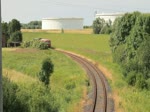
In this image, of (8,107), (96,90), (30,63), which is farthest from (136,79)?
(8,107)

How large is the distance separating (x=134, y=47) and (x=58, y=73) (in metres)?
10.8

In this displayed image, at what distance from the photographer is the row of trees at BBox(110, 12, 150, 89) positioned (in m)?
39.3

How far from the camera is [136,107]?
87.2 ft

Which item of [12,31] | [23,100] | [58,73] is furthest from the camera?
[12,31]

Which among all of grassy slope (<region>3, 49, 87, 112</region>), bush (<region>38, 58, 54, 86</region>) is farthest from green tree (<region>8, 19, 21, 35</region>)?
bush (<region>38, 58, 54, 86</region>)

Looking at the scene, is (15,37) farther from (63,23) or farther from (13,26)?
(63,23)

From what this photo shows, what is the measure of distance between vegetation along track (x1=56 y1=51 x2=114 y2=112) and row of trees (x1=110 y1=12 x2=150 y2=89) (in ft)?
9.63

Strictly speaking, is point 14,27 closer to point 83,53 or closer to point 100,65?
point 83,53

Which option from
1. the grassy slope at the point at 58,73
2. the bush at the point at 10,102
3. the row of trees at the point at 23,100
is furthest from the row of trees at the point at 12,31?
the bush at the point at 10,102

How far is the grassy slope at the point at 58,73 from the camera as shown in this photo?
1120 inches

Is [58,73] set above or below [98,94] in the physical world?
below

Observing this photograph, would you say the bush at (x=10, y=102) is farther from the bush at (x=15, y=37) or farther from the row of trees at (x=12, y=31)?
the row of trees at (x=12, y=31)

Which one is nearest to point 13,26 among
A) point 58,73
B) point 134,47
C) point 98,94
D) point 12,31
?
point 12,31

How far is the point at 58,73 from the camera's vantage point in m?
42.0
